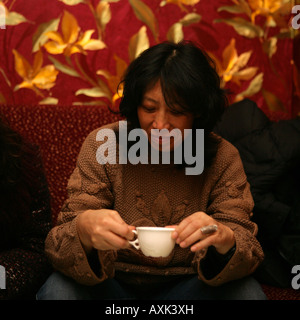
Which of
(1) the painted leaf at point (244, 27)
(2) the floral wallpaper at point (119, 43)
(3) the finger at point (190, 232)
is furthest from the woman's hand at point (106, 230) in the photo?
(1) the painted leaf at point (244, 27)

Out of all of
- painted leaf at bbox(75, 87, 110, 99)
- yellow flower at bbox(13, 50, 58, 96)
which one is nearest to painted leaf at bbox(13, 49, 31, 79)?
yellow flower at bbox(13, 50, 58, 96)

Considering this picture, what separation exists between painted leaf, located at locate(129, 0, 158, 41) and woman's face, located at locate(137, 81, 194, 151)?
2.63 feet

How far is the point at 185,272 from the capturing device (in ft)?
4.23

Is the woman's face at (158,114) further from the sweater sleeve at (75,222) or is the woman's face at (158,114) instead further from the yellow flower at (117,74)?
the yellow flower at (117,74)

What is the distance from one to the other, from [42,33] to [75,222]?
1038 mm

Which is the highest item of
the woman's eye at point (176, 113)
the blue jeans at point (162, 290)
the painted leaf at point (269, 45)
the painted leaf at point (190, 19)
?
the painted leaf at point (190, 19)

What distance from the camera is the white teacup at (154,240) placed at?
95 cm

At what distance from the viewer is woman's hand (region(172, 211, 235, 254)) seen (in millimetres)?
992

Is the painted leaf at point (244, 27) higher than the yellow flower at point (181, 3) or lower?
lower

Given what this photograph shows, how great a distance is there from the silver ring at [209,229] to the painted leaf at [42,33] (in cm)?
119

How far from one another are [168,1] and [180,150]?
88cm

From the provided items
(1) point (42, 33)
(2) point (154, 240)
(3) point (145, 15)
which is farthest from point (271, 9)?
(2) point (154, 240)
